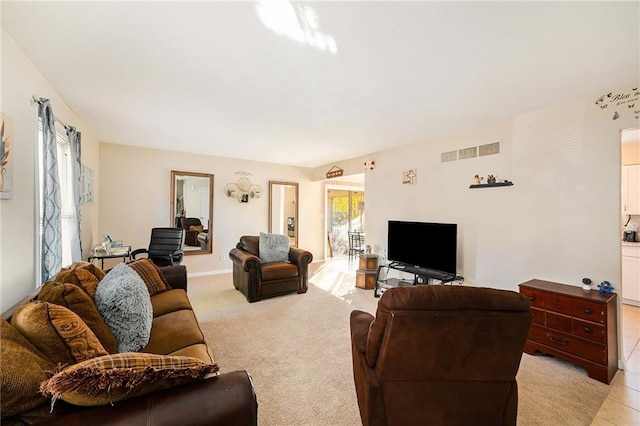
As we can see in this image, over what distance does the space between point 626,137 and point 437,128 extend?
102 inches

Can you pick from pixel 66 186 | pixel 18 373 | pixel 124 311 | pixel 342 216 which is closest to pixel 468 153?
pixel 124 311

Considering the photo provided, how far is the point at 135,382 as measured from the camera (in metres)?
0.88

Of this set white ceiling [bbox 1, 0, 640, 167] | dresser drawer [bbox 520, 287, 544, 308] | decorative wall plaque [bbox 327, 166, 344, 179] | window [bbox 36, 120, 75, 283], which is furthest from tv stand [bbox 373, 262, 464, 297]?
window [bbox 36, 120, 75, 283]

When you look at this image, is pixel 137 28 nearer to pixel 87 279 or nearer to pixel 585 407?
pixel 87 279

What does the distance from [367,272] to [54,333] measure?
4.01 m

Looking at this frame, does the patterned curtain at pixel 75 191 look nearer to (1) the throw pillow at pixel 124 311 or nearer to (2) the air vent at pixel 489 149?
(1) the throw pillow at pixel 124 311

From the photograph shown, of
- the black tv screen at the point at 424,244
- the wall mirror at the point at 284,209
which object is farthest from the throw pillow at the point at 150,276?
the wall mirror at the point at 284,209

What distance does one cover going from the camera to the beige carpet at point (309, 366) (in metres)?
1.75

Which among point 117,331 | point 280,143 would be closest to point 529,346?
point 117,331

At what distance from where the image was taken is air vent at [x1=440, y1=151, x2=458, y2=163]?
3611 mm

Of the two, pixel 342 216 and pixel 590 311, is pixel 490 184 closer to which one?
pixel 590 311

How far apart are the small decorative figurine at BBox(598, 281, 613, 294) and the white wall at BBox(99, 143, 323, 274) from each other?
202 inches

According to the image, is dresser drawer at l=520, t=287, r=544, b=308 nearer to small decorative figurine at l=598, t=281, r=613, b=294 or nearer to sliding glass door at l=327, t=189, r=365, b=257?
small decorative figurine at l=598, t=281, r=613, b=294

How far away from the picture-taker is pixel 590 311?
2184 mm
